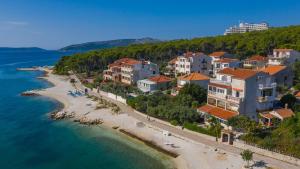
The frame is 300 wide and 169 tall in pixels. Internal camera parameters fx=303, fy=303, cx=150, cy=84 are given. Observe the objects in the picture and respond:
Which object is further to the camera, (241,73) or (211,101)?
(211,101)

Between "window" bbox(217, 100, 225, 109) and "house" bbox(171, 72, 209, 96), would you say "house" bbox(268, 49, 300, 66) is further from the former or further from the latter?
"window" bbox(217, 100, 225, 109)

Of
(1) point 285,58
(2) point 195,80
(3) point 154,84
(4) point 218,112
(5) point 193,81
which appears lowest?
(4) point 218,112

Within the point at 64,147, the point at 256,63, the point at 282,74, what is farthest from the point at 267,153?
the point at 256,63

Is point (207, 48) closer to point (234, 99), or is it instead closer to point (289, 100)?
point (289, 100)

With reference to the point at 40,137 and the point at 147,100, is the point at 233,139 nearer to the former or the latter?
the point at 147,100

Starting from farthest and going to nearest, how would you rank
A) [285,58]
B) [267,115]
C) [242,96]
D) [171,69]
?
[171,69] → [285,58] → [242,96] → [267,115]

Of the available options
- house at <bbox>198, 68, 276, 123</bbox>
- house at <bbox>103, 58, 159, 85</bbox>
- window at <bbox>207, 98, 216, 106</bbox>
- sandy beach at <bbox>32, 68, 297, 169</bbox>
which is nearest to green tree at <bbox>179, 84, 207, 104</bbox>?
window at <bbox>207, 98, 216, 106</bbox>

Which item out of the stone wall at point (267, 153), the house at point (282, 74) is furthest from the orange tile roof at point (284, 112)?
the house at point (282, 74)
